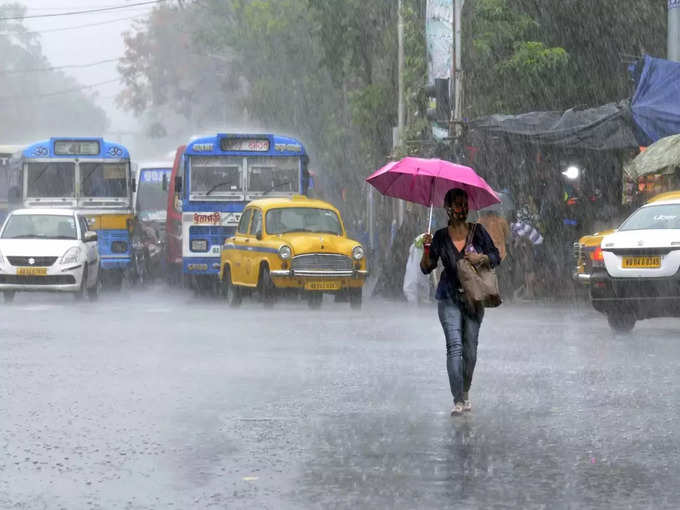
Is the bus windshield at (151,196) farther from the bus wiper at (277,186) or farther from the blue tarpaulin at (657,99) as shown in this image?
the blue tarpaulin at (657,99)

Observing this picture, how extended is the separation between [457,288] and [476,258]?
31 cm

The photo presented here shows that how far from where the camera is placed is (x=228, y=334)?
1955 centimetres

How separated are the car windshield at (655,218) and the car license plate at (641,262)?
67 cm

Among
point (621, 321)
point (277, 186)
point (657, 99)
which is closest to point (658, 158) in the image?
point (657, 99)

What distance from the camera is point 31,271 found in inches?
1057

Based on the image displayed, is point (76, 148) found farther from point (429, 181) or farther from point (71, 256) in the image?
point (429, 181)

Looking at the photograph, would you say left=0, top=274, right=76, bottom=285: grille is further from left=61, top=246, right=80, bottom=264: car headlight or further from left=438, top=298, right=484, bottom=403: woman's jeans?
left=438, top=298, right=484, bottom=403: woman's jeans

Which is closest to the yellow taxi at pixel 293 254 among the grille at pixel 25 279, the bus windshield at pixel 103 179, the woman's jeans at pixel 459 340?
the grille at pixel 25 279

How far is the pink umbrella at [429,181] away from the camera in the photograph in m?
11.9

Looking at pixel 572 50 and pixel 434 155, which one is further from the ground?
pixel 572 50

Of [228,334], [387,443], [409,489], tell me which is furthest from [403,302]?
[409,489]

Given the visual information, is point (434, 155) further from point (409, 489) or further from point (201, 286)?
point (409, 489)

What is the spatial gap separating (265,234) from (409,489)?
18.3 metres

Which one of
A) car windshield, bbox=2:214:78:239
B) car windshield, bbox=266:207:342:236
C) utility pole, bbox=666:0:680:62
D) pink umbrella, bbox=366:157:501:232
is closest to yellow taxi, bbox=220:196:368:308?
car windshield, bbox=266:207:342:236
